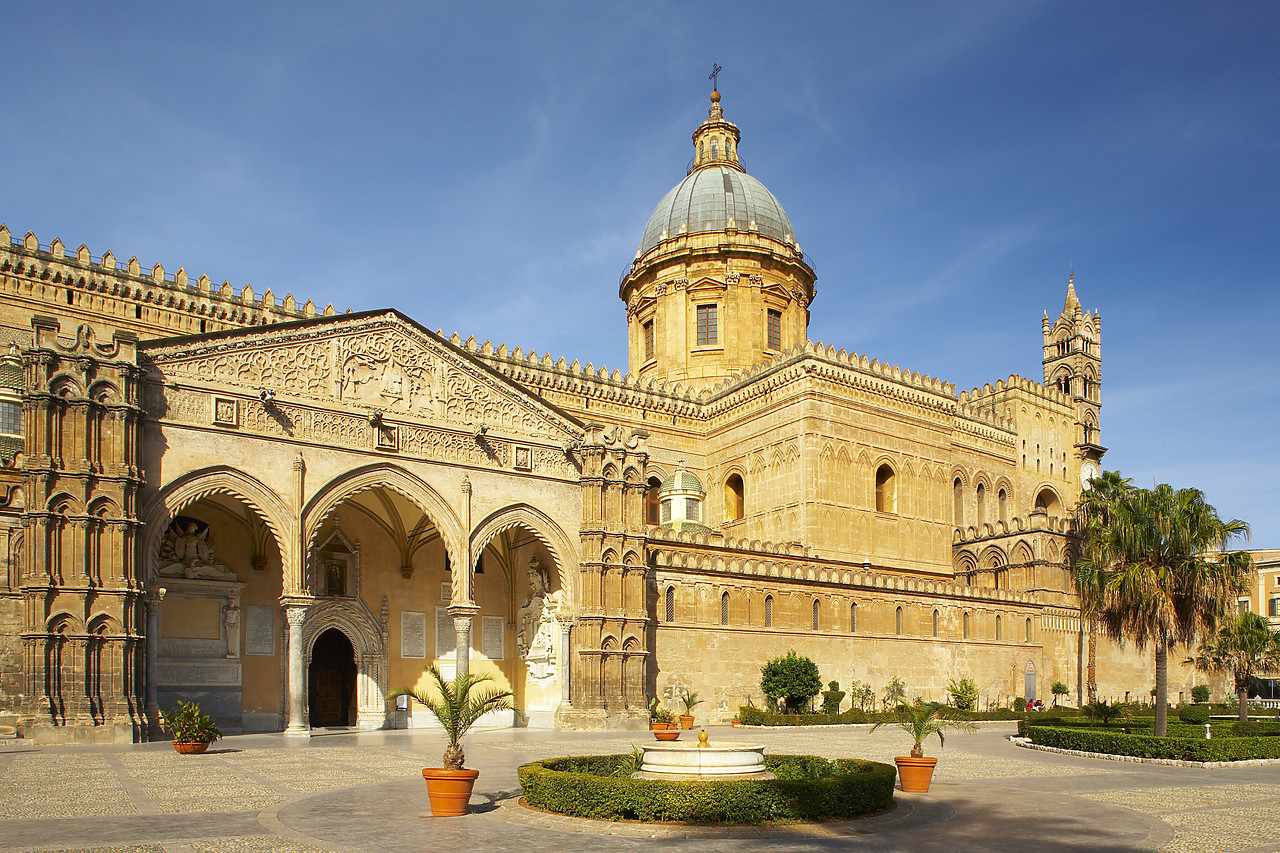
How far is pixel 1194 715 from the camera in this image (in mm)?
36219

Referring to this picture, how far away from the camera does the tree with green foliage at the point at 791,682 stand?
3341cm

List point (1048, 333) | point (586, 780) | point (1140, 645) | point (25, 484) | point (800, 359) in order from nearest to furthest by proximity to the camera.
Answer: point (586, 780)
point (25, 484)
point (1140, 645)
point (800, 359)
point (1048, 333)

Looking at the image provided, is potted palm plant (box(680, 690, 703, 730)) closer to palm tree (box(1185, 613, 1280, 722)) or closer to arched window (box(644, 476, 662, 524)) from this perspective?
arched window (box(644, 476, 662, 524))

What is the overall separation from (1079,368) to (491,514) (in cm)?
3663

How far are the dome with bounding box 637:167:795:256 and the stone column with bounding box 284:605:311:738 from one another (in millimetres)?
29785

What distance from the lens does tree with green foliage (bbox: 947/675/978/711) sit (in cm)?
3800

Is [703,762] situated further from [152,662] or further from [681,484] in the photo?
[681,484]

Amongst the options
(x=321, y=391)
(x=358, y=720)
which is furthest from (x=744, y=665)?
(x=321, y=391)

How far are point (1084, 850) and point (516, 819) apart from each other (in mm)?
6217

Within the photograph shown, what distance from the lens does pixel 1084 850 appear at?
11.0 meters

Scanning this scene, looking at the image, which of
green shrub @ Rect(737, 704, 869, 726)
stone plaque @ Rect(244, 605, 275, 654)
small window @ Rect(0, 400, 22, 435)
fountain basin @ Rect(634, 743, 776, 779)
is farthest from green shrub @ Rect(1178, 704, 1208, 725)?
small window @ Rect(0, 400, 22, 435)

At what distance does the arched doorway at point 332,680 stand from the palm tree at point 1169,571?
67.0 feet

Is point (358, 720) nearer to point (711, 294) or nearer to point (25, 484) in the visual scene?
point (25, 484)

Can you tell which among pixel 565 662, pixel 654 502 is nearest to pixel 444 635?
pixel 565 662
